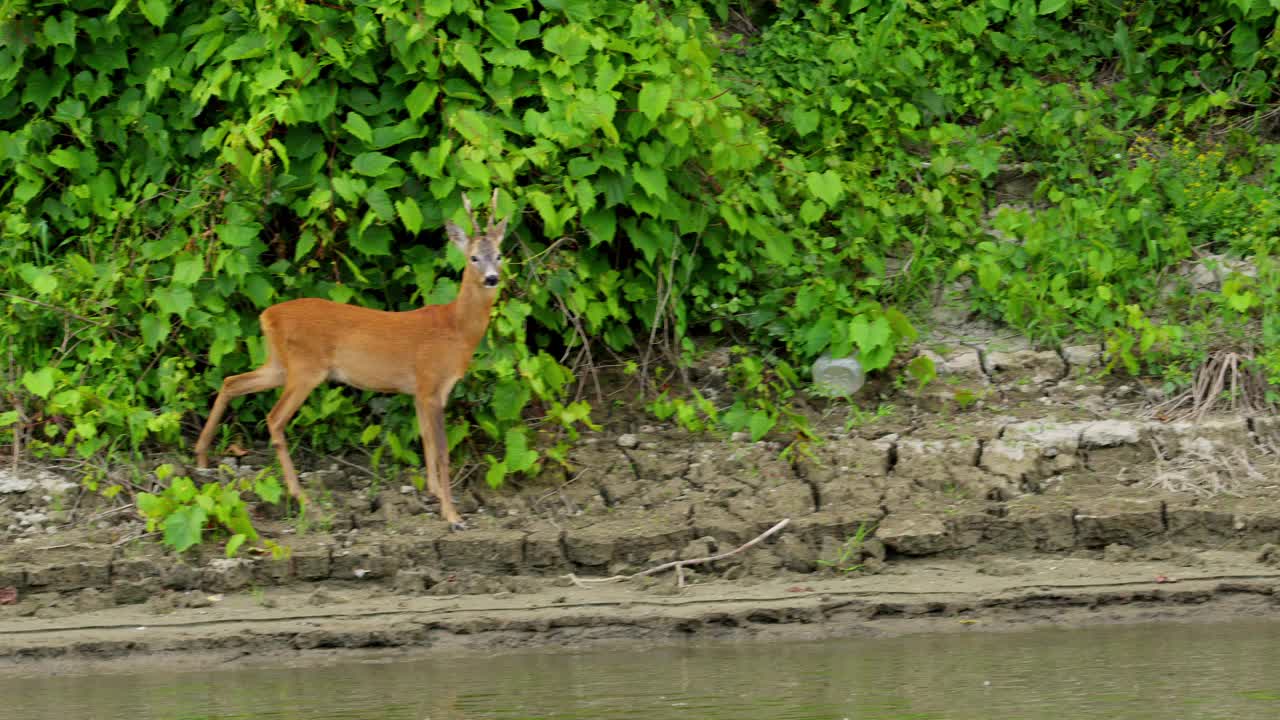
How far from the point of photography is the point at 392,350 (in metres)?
8.32

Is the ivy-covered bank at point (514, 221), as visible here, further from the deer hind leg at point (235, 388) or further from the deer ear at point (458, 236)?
the deer ear at point (458, 236)

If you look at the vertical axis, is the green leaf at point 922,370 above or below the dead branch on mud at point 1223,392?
above

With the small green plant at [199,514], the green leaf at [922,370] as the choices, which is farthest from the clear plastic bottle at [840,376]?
the small green plant at [199,514]

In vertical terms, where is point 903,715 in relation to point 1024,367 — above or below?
below

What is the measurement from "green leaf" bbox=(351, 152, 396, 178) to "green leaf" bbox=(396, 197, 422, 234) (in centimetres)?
19

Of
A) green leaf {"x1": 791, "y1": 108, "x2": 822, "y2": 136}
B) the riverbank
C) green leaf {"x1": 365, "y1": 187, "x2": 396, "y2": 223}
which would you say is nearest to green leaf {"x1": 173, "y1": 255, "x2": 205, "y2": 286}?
green leaf {"x1": 365, "y1": 187, "x2": 396, "y2": 223}

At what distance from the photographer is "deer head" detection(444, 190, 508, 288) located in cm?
800

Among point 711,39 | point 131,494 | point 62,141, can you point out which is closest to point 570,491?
point 131,494

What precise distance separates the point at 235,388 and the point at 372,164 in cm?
132

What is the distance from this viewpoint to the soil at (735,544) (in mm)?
7320

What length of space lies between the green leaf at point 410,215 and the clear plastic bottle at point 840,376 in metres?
2.30

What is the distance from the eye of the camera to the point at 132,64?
9203 mm

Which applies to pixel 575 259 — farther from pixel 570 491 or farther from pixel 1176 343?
pixel 1176 343

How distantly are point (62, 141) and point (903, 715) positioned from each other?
586cm
